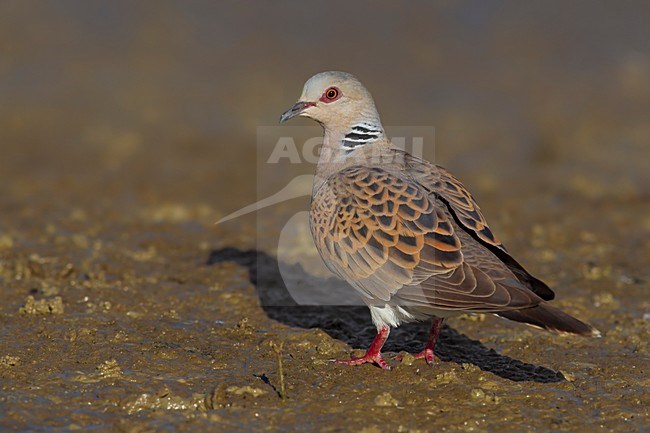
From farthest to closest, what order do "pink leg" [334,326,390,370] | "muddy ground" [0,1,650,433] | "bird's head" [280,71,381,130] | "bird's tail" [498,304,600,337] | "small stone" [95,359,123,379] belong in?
"bird's head" [280,71,381,130], "pink leg" [334,326,390,370], "small stone" [95,359,123,379], "muddy ground" [0,1,650,433], "bird's tail" [498,304,600,337]

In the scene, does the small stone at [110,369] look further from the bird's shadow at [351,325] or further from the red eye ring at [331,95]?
the red eye ring at [331,95]

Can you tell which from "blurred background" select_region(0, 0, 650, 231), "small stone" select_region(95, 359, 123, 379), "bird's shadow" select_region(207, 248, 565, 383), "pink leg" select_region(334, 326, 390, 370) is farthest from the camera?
"blurred background" select_region(0, 0, 650, 231)

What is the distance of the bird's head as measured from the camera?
6.18 m

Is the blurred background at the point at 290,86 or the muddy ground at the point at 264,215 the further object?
the blurred background at the point at 290,86

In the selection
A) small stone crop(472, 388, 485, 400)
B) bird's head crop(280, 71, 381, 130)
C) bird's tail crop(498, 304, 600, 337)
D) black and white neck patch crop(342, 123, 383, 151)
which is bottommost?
small stone crop(472, 388, 485, 400)

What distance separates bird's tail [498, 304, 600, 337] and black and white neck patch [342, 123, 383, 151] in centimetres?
170

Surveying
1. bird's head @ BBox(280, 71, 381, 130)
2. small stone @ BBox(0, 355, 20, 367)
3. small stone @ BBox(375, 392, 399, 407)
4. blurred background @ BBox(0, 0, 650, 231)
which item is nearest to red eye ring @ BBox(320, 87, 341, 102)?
bird's head @ BBox(280, 71, 381, 130)

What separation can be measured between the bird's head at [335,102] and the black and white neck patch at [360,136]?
0.04 meters

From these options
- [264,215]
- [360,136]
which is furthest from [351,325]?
[264,215]

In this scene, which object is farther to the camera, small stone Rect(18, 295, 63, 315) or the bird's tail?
small stone Rect(18, 295, 63, 315)

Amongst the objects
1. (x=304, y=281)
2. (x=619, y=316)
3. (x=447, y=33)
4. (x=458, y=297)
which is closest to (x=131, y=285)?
(x=304, y=281)

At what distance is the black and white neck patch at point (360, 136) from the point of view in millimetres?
6129

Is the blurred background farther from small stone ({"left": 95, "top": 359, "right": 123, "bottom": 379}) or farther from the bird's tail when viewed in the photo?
the bird's tail

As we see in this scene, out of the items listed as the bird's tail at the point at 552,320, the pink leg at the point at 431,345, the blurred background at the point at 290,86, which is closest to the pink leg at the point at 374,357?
the pink leg at the point at 431,345
